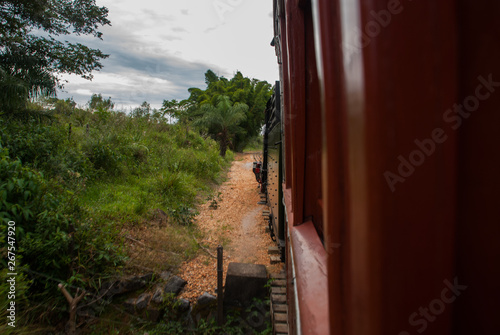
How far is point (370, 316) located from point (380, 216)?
0.48 feet

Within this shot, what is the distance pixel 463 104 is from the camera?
1.16 ft

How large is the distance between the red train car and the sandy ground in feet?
12.4

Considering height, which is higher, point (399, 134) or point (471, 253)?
point (399, 134)

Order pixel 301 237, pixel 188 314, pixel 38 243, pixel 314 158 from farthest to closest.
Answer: pixel 188 314 < pixel 38 243 < pixel 314 158 < pixel 301 237

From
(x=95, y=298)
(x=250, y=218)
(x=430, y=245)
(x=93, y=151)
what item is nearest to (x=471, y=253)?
(x=430, y=245)

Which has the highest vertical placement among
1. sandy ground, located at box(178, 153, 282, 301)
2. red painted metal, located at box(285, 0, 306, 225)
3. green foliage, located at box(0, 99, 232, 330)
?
red painted metal, located at box(285, 0, 306, 225)

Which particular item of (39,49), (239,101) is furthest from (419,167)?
(239,101)

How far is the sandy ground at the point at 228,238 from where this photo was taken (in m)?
4.07

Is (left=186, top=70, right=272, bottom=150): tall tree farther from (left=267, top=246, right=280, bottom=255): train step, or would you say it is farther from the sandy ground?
(left=267, top=246, right=280, bottom=255): train step

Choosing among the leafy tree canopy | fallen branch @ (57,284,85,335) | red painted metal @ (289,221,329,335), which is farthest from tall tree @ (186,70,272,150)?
red painted metal @ (289,221,329,335)

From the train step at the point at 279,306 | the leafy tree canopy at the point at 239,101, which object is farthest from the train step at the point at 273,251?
the leafy tree canopy at the point at 239,101

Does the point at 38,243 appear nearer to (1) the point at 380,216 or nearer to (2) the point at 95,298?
(2) the point at 95,298

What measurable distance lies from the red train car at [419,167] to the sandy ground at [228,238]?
3.79 metres

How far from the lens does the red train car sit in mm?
330
